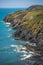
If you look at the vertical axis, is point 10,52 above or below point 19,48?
above

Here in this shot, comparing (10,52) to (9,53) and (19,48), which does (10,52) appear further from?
(19,48)

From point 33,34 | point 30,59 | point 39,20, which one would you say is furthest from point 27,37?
point 30,59

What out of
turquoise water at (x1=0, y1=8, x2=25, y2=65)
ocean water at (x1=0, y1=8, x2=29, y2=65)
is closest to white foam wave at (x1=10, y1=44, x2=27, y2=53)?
ocean water at (x1=0, y1=8, x2=29, y2=65)

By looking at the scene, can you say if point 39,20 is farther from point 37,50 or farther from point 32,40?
point 37,50

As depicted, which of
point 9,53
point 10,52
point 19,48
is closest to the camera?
point 9,53

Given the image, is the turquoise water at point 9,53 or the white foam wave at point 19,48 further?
the white foam wave at point 19,48

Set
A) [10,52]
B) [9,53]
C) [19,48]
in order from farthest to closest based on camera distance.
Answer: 1. [19,48]
2. [10,52]
3. [9,53]

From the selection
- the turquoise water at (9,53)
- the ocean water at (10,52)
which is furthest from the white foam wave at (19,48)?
the turquoise water at (9,53)

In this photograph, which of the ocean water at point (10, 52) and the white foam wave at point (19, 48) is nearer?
the ocean water at point (10, 52)

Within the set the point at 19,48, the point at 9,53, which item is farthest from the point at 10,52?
the point at 19,48

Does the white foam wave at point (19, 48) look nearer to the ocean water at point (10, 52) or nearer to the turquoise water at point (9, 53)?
the ocean water at point (10, 52)

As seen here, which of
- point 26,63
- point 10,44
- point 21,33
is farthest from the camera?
point 21,33
